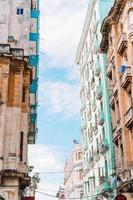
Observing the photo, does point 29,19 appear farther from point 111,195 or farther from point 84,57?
Result: point 84,57

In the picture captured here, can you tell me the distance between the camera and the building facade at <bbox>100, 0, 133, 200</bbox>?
92.0 ft

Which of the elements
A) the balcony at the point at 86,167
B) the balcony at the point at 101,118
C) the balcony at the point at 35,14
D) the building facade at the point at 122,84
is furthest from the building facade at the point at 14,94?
the balcony at the point at 86,167

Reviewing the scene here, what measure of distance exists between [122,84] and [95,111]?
550 inches

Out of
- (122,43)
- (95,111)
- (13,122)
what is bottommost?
(13,122)

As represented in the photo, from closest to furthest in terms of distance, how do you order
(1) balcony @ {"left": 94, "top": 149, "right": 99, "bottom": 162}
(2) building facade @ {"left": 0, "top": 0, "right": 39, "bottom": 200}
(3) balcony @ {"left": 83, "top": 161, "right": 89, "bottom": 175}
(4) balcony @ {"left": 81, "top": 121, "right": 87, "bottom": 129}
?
(2) building facade @ {"left": 0, "top": 0, "right": 39, "bottom": 200} → (1) balcony @ {"left": 94, "top": 149, "right": 99, "bottom": 162} → (3) balcony @ {"left": 83, "top": 161, "right": 89, "bottom": 175} → (4) balcony @ {"left": 81, "top": 121, "right": 87, "bottom": 129}

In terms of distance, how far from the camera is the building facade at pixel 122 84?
28031 millimetres

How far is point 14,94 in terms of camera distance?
27.1 metres

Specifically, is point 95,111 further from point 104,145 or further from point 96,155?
point 104,145


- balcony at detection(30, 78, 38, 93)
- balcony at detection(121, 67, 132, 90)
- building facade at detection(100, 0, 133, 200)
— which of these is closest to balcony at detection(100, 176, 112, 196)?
building facade at detection(100, 0, 133, 200)

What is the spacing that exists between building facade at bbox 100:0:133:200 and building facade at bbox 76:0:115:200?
427cm

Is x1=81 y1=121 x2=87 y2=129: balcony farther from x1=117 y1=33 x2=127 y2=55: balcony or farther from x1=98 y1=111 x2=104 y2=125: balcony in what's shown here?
x1=117 y1=33 x2=127 y2=55: balcony

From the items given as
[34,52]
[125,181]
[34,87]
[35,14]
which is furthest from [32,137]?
[125,181]

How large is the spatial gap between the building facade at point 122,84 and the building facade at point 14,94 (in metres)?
7.22

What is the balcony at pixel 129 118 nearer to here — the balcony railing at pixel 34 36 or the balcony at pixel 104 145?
the balcony at pixel 104 145
